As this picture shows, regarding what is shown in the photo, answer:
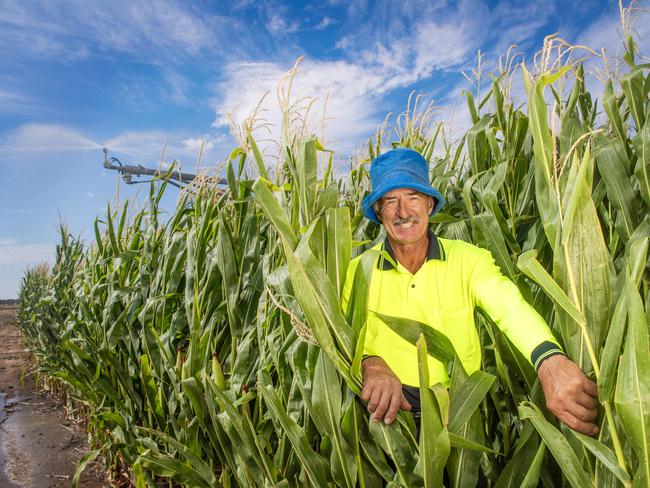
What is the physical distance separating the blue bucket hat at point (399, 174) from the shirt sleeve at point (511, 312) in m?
0.29

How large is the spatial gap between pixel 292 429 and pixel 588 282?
0.88 m

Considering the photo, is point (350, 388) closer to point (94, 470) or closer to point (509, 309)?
point (509, 309)

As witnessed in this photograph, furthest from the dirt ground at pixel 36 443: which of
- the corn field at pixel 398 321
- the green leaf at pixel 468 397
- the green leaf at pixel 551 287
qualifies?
the green leaf at pixel 551 287

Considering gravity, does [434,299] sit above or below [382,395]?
above

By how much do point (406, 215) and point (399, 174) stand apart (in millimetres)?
134

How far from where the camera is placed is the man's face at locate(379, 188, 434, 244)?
151 cm

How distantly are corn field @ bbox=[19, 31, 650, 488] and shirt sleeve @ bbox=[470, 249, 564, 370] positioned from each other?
0.17 ft

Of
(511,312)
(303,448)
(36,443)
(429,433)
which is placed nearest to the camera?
(429,433)

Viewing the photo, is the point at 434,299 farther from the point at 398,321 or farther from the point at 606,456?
the point at 606,456

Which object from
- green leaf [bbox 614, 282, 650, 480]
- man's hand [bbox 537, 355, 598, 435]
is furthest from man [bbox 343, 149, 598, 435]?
green leaf [bbox 614, 282, 650, 480]

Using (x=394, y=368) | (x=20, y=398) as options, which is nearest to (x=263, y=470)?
(x=394, y=368)

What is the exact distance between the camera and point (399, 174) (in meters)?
1.47

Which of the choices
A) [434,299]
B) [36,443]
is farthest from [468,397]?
[36,443]

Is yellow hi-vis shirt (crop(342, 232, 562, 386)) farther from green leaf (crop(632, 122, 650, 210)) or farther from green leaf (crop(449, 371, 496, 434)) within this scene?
green leaf (crop(632, 122, 650, 210))
